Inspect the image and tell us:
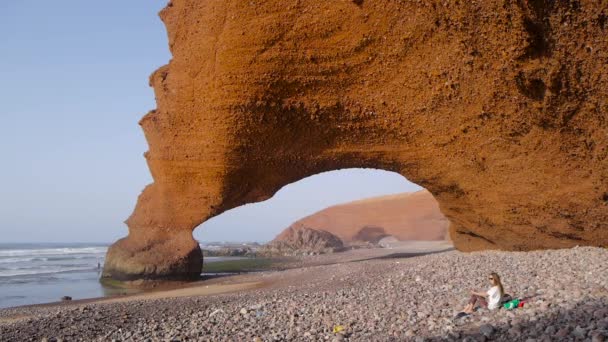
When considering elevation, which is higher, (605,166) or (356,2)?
(356,2)

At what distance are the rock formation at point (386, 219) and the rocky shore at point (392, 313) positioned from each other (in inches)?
1343

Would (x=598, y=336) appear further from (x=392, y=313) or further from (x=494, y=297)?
(x=392, y=313)

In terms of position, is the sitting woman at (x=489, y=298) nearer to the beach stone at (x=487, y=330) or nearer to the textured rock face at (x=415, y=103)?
the beach stone at (x=487, y=330)

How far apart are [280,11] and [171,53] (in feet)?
13.6

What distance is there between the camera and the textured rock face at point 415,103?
7594 millimetres

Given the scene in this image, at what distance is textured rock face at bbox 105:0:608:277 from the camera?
7594 mm

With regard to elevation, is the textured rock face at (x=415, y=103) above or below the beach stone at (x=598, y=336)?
above

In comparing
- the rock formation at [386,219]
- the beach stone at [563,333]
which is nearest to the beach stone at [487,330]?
the beach stone at [563,333]

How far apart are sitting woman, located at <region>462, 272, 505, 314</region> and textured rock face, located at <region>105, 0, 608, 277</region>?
12.0 ft

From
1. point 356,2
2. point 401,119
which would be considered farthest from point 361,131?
point 356,2

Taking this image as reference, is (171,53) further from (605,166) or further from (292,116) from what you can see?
(605,166)

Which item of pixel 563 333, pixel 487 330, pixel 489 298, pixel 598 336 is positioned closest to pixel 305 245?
pixel 489 298

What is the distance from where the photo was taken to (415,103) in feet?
30.0

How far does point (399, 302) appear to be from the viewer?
21.3ft
